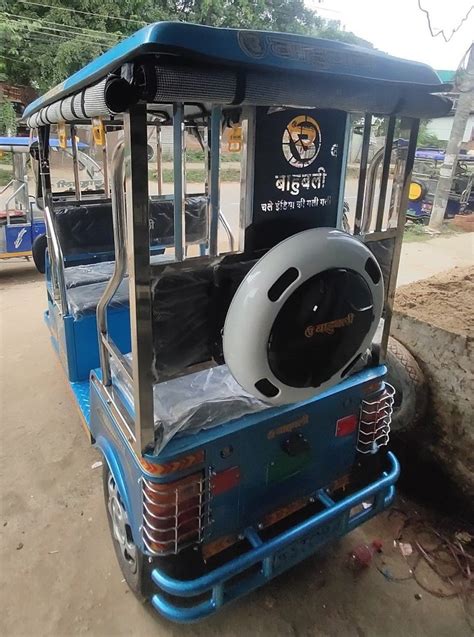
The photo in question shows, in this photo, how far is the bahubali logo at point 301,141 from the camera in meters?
1.77

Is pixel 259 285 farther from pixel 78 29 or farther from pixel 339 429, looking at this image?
pixel 78 29

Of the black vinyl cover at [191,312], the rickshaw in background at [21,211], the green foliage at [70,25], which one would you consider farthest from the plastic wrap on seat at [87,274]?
the green foliage at [70,25]

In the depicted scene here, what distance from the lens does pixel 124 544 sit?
2.19m

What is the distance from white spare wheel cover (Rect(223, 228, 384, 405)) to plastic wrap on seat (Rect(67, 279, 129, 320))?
1811mm

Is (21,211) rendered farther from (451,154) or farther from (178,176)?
(451,154)

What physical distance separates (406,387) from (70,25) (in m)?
14.0

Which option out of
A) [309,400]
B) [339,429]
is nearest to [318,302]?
[309,400]

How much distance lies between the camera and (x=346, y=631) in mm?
2131

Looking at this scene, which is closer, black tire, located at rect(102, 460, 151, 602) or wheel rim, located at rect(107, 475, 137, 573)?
black tire, located at rect(102, 460, 151, 602)

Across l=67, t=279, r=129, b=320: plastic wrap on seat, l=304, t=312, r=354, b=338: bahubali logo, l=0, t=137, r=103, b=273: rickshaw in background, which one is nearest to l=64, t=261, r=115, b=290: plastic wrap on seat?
l=67, t=279, r=129, b=320: plastic wrap on seat

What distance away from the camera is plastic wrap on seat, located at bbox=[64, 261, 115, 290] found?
3.72 m

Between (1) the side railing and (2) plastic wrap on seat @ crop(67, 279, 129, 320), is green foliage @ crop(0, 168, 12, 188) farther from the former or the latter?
(1) the side railing

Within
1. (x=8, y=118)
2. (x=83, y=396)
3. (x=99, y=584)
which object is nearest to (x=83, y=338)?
(x=83, y=396)

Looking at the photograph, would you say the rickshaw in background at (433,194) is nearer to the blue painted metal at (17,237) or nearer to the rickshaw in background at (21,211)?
the rickshaw in background at (21,211)
